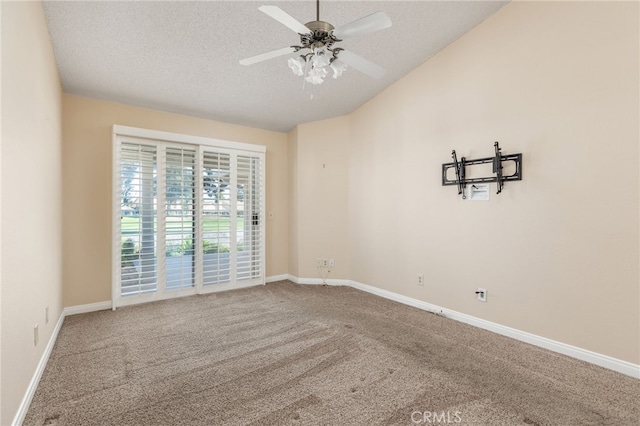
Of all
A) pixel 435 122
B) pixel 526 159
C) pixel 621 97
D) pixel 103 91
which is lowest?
pixel 526 159

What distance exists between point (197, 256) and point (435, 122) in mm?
3610

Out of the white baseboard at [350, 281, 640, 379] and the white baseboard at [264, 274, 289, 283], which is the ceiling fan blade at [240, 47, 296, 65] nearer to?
the white baseboard at [350, 281, 640, 379]

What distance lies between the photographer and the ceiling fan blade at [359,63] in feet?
6.63

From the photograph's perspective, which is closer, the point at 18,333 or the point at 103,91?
the point at 18,333

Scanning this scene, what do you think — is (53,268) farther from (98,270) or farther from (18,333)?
(18,333)

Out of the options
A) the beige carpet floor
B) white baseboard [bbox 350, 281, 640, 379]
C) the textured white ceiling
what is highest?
the textured white ceiling

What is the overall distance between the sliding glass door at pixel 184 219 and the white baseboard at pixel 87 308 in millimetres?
149

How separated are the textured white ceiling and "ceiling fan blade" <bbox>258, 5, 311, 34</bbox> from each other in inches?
27.1

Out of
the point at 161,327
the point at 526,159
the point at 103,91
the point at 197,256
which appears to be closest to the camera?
the point at 526,159

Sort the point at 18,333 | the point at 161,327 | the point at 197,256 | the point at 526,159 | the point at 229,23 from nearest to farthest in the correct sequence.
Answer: the point at 18,333
the point at 229,23
the point at 526,159
the point at 161,327
the point at 197,256

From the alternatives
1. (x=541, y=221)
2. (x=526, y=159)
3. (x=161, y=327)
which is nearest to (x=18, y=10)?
(x=161, y=327)

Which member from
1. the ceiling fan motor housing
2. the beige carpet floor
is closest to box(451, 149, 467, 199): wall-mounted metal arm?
the beige carpet floor

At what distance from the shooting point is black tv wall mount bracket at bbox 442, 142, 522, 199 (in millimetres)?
2621

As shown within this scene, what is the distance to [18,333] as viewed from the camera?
1.61 metres
